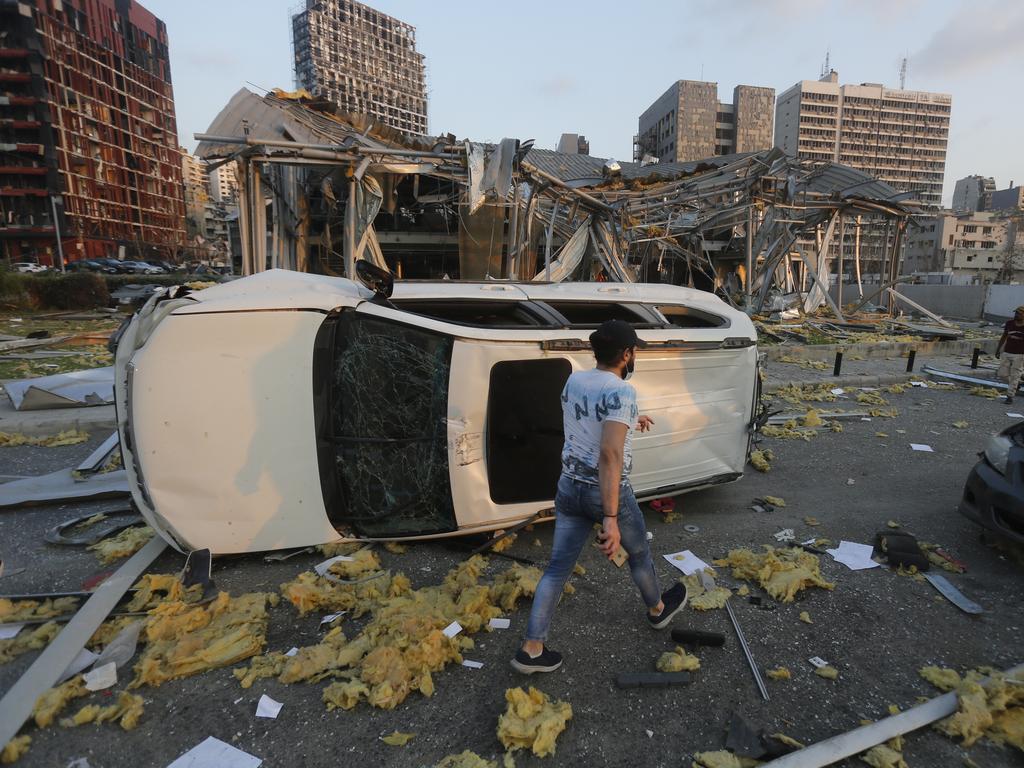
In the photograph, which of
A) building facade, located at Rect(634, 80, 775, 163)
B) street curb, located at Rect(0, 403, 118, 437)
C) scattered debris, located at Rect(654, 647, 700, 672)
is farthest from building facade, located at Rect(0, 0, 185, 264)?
building facade, located at Rect(634, 80, 775, 163)

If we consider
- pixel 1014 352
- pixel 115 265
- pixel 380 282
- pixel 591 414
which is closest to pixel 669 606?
pixel 591 414

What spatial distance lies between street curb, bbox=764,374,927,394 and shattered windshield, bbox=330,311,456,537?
7.48 meters

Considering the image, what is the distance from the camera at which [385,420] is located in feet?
11.0

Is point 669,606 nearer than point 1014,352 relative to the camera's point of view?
Yes

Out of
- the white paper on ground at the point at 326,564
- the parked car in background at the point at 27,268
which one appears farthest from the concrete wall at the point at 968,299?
the parked car in background at the point at 27,268

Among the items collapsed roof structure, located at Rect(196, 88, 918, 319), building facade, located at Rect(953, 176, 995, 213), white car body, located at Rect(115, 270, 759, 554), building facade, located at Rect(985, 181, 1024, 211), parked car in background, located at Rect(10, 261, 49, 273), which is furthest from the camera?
building facade, located at Rect(953, 176, 995, 213)

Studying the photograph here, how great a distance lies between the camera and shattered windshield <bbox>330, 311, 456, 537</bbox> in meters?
3.32

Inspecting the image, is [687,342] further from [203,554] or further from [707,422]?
[203,554]

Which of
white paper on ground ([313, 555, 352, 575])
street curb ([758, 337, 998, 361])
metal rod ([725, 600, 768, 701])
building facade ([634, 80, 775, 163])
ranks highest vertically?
building facade ([634, 80, 775, 163])

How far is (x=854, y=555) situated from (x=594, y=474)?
245 centimetres

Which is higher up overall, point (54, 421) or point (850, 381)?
A: point (54, 421)

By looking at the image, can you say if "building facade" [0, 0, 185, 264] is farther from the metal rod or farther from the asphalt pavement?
the metal rod

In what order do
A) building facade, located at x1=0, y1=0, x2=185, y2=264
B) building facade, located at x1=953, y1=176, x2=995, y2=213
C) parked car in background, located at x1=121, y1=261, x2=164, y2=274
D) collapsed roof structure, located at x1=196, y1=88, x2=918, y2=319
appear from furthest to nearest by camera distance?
building facade, located at x1=953, y1=176, x2=995, y2=213 < building facade, located at x1=0, y1=0, x2=185, y2=264 < parked car in background, located at x1=121, y1=261, x2=164, y2=274 < collapsed roof structure, located at x1=196, y1=88, x2=918, y2=319

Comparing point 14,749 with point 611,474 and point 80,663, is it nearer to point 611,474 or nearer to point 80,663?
point 80,663
